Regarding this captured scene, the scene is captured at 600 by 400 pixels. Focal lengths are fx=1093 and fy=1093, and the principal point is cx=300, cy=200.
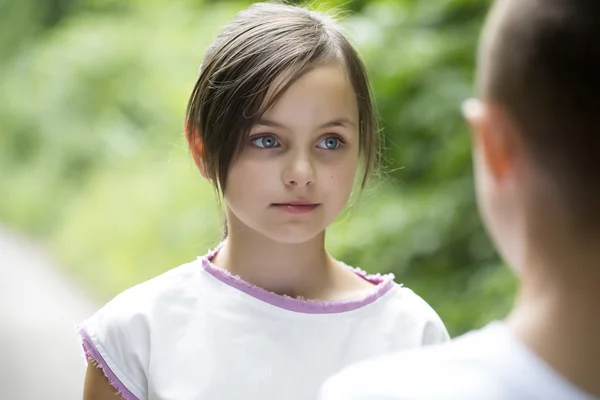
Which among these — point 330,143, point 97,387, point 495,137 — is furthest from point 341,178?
point 495,137

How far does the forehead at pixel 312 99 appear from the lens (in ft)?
5.65

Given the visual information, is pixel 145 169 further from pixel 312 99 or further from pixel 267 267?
pixel 312 99

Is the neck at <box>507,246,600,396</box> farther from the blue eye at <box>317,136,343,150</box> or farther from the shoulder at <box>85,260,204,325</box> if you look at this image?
the shoulder at <box>85,260,204,325</box>

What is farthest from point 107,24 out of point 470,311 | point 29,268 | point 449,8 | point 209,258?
point 209,258

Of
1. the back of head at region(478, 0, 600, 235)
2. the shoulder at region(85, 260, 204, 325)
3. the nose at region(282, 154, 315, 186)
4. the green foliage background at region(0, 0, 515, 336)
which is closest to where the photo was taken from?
the back of head at region(478, 0, 600, 235)

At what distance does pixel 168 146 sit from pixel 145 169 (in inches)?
7.1

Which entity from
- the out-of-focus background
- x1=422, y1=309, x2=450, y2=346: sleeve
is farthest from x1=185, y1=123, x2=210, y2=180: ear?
x1=422, y1=309, x2=450, y2=346: sleeve

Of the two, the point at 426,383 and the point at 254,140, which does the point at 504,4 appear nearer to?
the point at 426,383

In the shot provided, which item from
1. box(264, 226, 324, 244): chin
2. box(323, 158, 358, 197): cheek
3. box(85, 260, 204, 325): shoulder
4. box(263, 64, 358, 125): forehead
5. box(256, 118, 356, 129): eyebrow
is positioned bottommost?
box(85, 260, 204, 325): shoulder

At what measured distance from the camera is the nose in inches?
67.4

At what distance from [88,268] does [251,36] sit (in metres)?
3.97

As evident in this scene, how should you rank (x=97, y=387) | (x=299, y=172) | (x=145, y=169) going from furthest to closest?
(x=145, y=169) → (x=97, y=387) → (x=299, y=172)

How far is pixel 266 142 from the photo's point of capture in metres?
1.74

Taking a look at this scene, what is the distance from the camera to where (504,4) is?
107 centimetres
